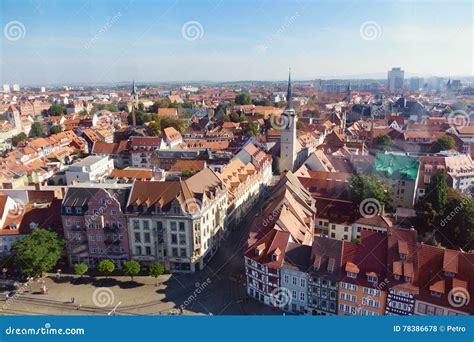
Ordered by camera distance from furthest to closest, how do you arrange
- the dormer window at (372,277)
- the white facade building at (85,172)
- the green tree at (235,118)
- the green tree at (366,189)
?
1. the green tree at (235,118)
2. the white facade building at (85,172)
3. the green tree at (366,189)
4. the dormer window at (372,277)

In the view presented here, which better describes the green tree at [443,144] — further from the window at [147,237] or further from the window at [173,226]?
the window at [147,237]

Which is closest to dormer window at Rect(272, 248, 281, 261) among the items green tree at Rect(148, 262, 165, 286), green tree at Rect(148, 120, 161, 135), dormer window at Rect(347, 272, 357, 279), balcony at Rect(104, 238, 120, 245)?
dormer window at Rect(347, 272, 357, 279)

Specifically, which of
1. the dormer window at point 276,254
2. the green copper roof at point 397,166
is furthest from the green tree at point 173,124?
the dormer window at point 276,254

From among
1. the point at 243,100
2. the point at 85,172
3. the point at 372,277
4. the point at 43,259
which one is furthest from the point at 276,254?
the point at 243,100

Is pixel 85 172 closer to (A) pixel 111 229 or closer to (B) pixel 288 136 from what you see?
(A) pixel 111 229

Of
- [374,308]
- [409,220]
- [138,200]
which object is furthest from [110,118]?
[374,308]

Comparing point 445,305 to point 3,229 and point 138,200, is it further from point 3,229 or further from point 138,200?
point 3,229
